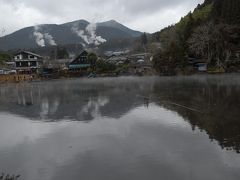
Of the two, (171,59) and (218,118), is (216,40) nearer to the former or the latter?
(171,59)

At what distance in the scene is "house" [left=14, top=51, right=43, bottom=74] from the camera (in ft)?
241

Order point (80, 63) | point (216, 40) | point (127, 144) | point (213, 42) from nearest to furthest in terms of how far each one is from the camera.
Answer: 1. point (127, 144)
2. point (216, 40)
3. point (213, 42)
4. point (80, 63)

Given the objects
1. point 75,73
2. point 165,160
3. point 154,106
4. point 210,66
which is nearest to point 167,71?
point 210,66

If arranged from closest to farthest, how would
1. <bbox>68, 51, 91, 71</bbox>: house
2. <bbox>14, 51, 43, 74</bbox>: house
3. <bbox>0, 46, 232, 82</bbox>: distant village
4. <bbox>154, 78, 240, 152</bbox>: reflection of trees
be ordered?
1. <bbox>154, 78, 240, 152</bbox>: reflection of trees
2. <bbox>0, 46, 232, 82</bbox>: distant village
3. <bbox>14, 51, 43, 74</bbox>: house
4. <bbox>68, 51, 91, 71</bbox>: house

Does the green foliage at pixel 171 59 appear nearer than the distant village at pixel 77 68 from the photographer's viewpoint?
Yes

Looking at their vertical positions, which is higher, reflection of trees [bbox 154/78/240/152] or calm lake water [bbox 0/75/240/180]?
reflection of trees [bbox 154/78/240/152]

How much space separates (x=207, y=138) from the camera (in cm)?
989

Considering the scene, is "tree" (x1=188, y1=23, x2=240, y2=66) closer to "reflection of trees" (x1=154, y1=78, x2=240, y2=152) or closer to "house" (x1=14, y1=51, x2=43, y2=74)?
"reflection of trees" (x1=154, y1=78, x2=240, y2=152)

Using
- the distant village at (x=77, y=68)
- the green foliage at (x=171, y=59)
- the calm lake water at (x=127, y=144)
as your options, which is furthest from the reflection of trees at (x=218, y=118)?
the distant village at (x=77, y=68)

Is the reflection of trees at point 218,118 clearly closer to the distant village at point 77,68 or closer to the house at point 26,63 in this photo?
the distant village at point 77,68

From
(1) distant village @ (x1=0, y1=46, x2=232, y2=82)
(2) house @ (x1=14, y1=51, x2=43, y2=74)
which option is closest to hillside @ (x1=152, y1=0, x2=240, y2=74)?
(1) distant village @ (x1=0, y1=46, x2=232, y2=82)

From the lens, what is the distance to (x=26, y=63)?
243 feet

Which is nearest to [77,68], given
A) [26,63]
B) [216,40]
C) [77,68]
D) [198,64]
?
[77,68]

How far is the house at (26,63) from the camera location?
7331 cm
